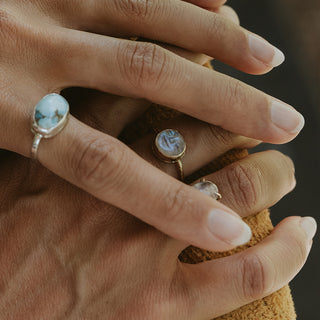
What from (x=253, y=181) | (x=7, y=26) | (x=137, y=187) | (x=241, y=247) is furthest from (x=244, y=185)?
(x=7, y=26)

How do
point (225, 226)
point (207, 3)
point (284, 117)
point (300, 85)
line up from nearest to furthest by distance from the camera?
1. point (225, 226)
2. point (284, 117)
3. point (207, 3)
4. point (300, 85)

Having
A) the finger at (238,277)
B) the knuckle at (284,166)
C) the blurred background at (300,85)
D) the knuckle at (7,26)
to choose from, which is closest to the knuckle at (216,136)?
the knuckle at (284,166)

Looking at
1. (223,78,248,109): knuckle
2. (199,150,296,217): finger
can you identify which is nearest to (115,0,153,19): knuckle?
(223,78,248,109): knuckle

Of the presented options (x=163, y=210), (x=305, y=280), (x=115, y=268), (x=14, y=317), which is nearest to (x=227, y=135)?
(x=163, y=210)

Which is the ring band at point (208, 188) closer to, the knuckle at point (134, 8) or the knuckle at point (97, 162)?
the knuckle at point (97, 162)

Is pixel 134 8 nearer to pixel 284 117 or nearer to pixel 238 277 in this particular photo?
pixel 284 117

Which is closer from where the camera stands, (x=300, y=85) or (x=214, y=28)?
(x=214, y=28)
